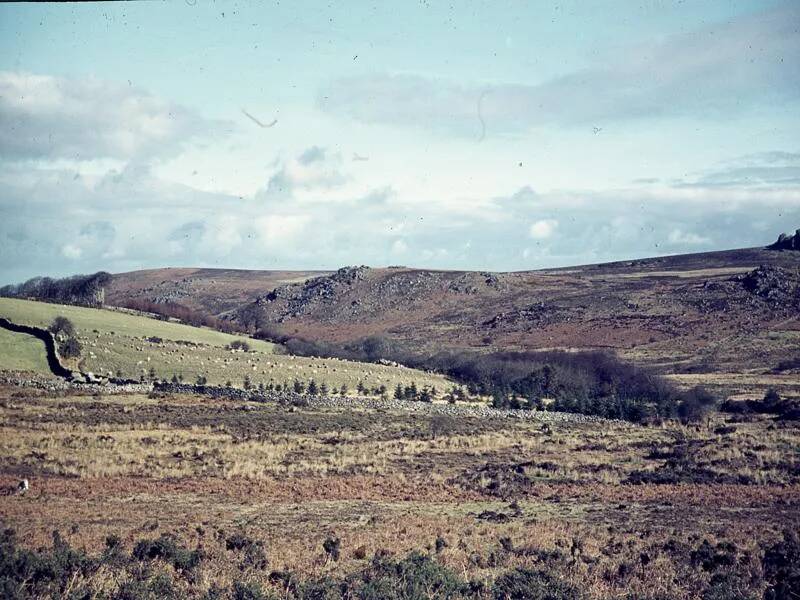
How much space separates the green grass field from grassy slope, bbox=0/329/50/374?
0.12 meters

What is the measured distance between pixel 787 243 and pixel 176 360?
126 m

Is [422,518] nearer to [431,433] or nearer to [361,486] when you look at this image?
[361,486]

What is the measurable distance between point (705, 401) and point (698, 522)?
3471 centimetres

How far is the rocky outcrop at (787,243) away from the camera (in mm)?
138750

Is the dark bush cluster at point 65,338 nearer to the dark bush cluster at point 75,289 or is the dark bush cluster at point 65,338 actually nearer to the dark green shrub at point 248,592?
the dark bush cluster at point 75,289

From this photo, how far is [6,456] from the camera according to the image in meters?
23.4

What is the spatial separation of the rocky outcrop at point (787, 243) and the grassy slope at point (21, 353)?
129 metres

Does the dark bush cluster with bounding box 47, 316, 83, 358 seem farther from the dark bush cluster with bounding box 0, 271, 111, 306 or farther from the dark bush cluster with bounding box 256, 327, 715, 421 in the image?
the dark bush cluster with bounding box 0, 271, 111, 306

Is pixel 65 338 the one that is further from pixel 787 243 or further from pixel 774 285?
pixel 787 243

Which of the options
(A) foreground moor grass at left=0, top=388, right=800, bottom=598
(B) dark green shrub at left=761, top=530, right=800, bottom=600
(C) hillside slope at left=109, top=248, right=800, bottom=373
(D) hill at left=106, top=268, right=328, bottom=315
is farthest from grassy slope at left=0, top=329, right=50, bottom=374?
(D) hill at left=106, top=268, right=328, bottom=315

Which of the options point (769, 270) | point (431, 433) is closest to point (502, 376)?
point (431, 433)

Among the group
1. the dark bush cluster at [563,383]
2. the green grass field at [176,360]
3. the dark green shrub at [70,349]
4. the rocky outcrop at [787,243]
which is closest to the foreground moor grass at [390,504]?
the dark bush cluster at [563,383]

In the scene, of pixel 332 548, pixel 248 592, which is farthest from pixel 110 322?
pixel 248 592

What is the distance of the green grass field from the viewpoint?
51562mm
